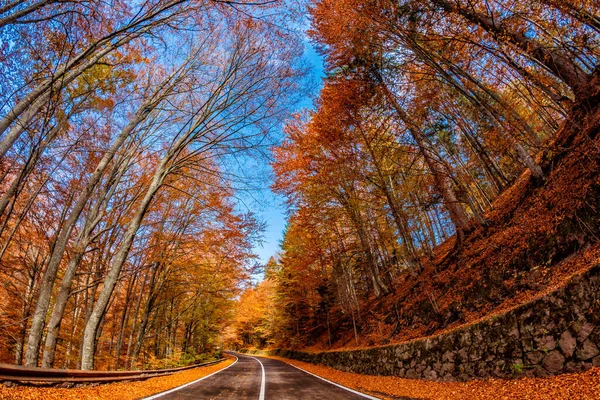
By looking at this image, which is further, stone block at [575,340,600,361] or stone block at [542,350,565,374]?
stone block at [542,350,565,374]

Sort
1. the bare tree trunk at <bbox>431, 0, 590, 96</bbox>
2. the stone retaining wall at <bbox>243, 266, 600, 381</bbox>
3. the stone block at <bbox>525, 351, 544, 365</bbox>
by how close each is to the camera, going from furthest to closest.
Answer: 1. the bare tree trunk at <bbox>431, 0, 590, 96</bbox>
2. the stone block at <bbox>525, 351, 544, 365</bbox>
3. the stone retaining wall at <bbox>243, 266, 600, 381</bbox>

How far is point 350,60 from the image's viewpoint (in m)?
11.3

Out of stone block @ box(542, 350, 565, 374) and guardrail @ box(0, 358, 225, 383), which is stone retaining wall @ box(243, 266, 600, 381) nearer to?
stone block @ box(542, 350, 565, 374)

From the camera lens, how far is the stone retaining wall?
4176mm

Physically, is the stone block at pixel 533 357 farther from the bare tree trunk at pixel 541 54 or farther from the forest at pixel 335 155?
the bare tree trunk at pixel 541 54

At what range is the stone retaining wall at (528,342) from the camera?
13.7 ft

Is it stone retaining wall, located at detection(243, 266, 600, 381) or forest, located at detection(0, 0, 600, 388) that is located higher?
forest, located at detection(0, 0, 600, 388)

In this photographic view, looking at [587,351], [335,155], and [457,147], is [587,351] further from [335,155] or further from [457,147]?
[457,147]

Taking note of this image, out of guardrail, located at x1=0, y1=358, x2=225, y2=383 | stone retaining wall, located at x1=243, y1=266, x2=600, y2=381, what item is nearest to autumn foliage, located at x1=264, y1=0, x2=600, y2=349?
stone retaining wall, located at x1=243, y1=266, x2=600, y2=381

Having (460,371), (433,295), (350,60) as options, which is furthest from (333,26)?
(460,371)

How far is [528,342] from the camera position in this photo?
496 cm

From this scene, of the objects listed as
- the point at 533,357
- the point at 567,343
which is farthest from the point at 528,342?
the point at 567,343

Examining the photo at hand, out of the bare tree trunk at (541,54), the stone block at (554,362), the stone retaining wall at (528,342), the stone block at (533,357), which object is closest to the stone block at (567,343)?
the stone retaining wall at (528,342)

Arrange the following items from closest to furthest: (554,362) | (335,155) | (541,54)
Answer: (554,362)
(541,54)
(335,155)
